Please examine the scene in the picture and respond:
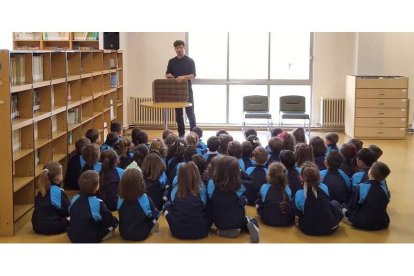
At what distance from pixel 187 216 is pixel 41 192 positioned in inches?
47.8

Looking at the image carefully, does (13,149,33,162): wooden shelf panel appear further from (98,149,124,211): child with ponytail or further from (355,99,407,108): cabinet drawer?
(355,99,407,108): cabinet drawer

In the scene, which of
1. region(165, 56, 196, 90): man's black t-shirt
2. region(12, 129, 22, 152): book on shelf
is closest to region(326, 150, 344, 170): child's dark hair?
region(12, 129, 22, 152): book on shelf

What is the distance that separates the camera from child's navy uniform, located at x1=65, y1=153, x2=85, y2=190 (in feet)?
A: 19.0

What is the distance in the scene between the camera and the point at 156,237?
4.39 metres

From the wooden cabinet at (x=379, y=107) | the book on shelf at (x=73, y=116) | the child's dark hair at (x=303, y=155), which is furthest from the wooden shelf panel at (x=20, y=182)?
the wooden cabinet at (x=379, y=107)

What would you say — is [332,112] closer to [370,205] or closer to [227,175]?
[370,205]

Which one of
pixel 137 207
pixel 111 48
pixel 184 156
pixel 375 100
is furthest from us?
pixel 375 100

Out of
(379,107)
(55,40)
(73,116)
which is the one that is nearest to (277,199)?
(73,116)

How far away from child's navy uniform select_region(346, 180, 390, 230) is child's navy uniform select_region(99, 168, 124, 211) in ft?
7.02

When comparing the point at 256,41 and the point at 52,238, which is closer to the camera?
the point at 52,238

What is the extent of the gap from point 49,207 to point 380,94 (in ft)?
23.6

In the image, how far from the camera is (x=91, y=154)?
211 inches

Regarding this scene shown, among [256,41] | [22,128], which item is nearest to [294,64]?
[256,41]
